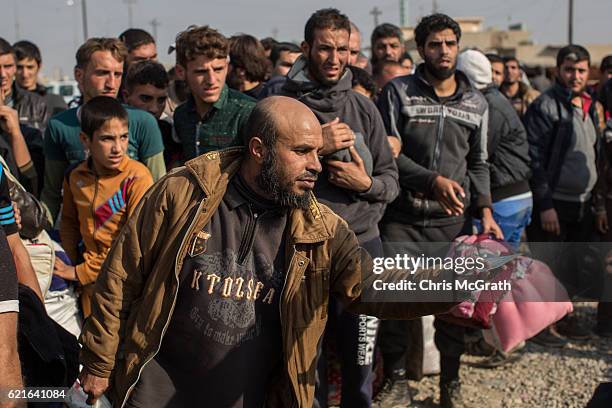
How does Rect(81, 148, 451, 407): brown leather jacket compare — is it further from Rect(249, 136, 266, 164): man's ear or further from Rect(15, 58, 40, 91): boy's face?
Rect(15, 58, 40, 91): boy's face

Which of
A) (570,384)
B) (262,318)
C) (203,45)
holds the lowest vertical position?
(570,384)

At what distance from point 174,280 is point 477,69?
3.75 m

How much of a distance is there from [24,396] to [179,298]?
2.15ft

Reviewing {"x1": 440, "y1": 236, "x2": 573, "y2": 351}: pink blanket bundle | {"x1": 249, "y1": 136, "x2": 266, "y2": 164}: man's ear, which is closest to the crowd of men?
{"x1": 249, "y1": 136, "x2": 266, "y2": 164}: man's ear

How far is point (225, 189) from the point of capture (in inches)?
118

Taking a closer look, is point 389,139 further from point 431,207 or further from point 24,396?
point 24,396

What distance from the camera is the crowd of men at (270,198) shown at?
2973 millimetres

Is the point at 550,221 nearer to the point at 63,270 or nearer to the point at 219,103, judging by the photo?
the point at 219,103

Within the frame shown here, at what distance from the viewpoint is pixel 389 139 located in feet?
15.3

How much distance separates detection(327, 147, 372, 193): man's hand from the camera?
392 centimetres

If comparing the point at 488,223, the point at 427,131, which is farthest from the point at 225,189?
the point at 488,223

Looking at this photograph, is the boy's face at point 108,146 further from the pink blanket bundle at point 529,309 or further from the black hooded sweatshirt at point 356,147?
the pink blanket bundle at point 529,309

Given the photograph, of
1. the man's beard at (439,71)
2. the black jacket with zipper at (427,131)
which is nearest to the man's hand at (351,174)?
the black jacket with zipper at (427,131)

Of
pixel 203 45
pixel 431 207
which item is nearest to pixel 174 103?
pixel 203 45
